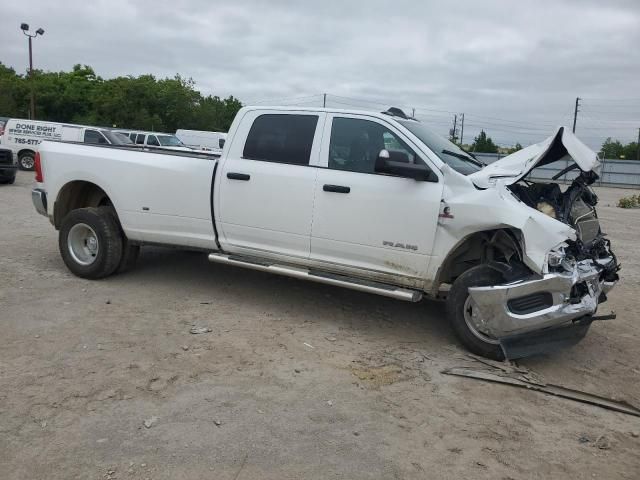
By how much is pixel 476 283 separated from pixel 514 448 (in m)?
1.57

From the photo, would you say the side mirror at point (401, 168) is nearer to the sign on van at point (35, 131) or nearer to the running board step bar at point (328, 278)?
the running board step bar at point (328, 278)

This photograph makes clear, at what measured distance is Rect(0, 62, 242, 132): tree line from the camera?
152 ft

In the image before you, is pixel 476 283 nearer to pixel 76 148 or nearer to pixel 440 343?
pixel 440 343

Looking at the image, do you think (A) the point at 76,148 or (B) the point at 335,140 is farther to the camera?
(A) the point at 76,148

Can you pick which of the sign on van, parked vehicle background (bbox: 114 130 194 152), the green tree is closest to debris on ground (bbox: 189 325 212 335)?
parked vehicle background (bbox: 114 130 194 152)

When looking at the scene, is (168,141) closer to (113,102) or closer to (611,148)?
(113,102)

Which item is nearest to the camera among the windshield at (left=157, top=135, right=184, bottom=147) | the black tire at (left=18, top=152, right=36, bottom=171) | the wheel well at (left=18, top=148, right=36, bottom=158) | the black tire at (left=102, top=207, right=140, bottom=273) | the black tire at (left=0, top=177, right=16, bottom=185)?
the black tire at (left=102, top=207, right=140, bottom=273)

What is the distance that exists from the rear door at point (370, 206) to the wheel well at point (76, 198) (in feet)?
9.61

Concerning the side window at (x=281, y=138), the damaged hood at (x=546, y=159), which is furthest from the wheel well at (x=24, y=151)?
the damaged hood at (x=546, y=159)

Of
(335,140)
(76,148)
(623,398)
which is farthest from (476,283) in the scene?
(76,148)

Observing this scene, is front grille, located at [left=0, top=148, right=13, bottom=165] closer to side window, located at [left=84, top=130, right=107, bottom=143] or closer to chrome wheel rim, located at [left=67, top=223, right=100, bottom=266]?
side window, located at [left=84, top=130, right=107, bottom=143]

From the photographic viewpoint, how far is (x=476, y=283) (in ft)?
15.4

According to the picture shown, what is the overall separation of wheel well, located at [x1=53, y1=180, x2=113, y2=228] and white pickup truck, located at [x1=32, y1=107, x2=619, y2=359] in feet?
0.76

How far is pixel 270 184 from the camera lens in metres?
5.43
